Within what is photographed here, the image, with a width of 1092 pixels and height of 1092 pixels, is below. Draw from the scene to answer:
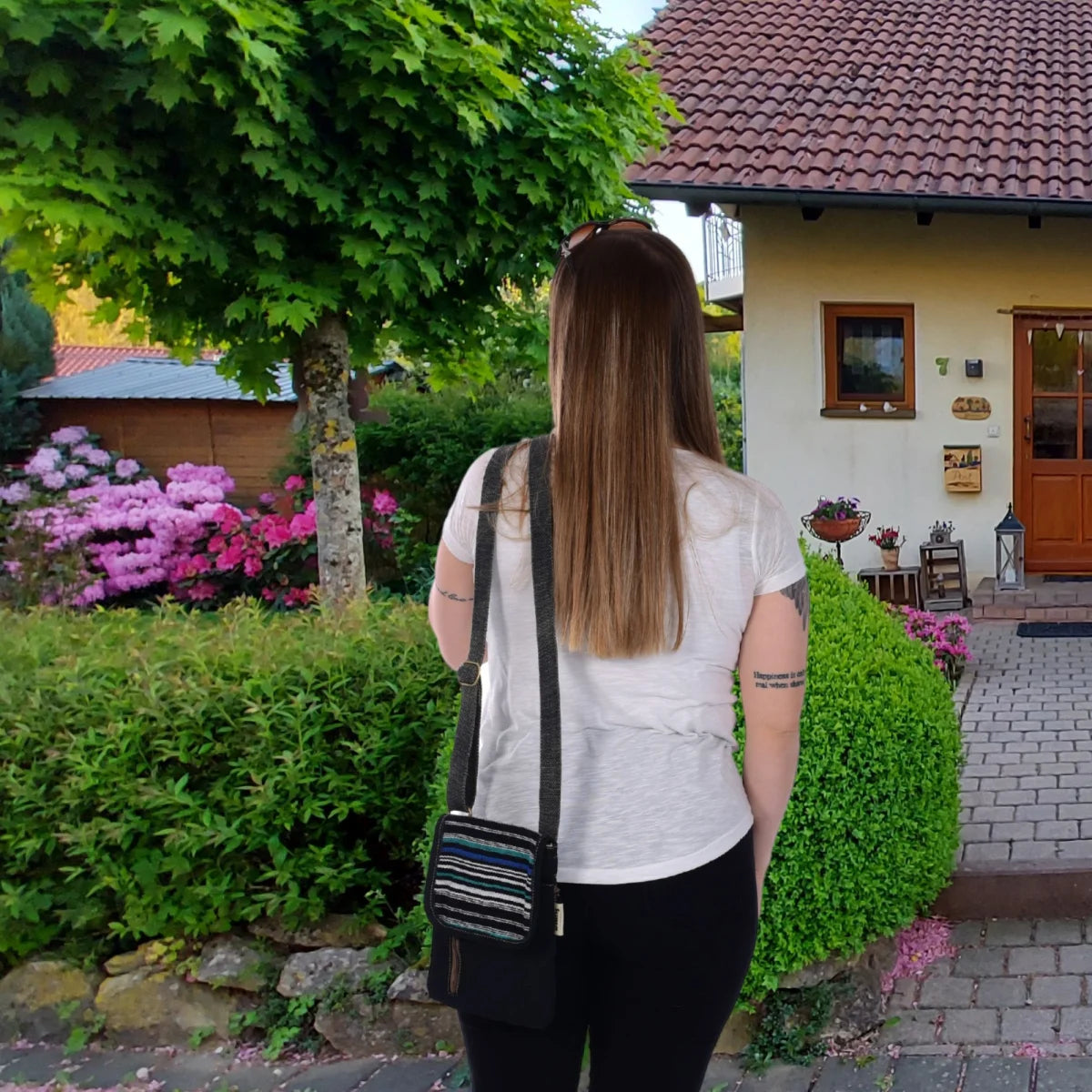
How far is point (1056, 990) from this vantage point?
3.04 metres

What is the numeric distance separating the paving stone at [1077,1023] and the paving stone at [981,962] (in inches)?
9.4

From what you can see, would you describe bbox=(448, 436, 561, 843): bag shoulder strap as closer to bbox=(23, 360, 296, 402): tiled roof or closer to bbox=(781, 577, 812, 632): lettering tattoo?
bbox=(781, 577, 812, 632): lettering tattoo

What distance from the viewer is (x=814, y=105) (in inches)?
382

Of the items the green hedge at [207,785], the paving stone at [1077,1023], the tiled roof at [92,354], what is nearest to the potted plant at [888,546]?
the paving stone at [1077,1023]

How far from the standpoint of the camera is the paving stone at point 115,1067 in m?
2.96

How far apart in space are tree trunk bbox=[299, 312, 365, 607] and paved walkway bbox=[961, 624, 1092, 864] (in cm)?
307

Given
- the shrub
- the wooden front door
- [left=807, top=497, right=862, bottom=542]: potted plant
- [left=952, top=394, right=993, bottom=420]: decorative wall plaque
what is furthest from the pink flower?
the shrub

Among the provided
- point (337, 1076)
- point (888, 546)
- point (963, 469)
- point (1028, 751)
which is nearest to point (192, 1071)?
point (337, 1076)

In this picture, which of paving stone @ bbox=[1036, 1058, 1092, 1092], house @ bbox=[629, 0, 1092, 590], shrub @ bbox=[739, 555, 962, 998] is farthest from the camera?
house @ bbox=[629, 0, 1092, 590]

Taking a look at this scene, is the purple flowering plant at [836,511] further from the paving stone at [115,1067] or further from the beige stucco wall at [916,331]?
the paving stone at [115,1067]

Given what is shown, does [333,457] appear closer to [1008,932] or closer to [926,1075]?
[1008,932]

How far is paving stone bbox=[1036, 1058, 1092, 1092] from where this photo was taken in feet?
8.57

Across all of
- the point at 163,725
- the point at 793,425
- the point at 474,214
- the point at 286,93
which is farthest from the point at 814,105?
the point at 163,725

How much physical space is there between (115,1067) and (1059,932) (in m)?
2.80
